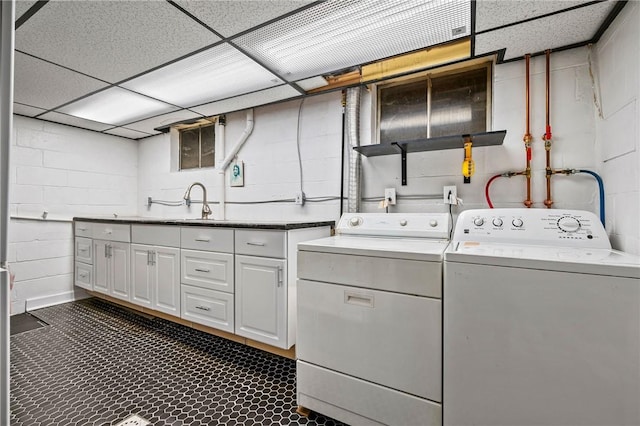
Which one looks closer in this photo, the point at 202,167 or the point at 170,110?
the point at 170,110

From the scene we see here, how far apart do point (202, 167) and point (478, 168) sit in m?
2.69

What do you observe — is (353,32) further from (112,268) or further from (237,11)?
(112,268)

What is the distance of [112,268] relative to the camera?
2848mm

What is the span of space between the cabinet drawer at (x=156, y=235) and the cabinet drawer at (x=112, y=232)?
9cm

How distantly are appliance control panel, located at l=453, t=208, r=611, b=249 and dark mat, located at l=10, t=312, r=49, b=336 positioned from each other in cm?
335

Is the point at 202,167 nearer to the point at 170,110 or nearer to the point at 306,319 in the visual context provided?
the point at 170,110

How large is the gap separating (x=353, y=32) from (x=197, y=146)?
7.58 feet

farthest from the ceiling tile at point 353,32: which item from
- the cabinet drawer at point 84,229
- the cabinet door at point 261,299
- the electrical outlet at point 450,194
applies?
the cabinet drawer at point 84,229

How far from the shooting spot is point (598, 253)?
1165 mm

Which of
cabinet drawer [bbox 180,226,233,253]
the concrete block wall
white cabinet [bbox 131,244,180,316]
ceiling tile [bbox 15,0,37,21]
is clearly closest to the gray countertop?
cabinet drawer [bbox 180,226,233,253]

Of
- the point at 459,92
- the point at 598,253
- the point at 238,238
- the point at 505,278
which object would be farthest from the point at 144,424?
the point at 459,92

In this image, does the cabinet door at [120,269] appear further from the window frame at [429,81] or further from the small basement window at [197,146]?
the window frame at [429,81]

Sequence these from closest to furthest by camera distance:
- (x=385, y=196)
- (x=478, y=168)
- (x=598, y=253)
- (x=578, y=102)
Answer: (x=598, y=253) < (x=578, y=102) < (x=478, y=168) < (x=385, y=196)

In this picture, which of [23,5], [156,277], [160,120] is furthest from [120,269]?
[23,5]
